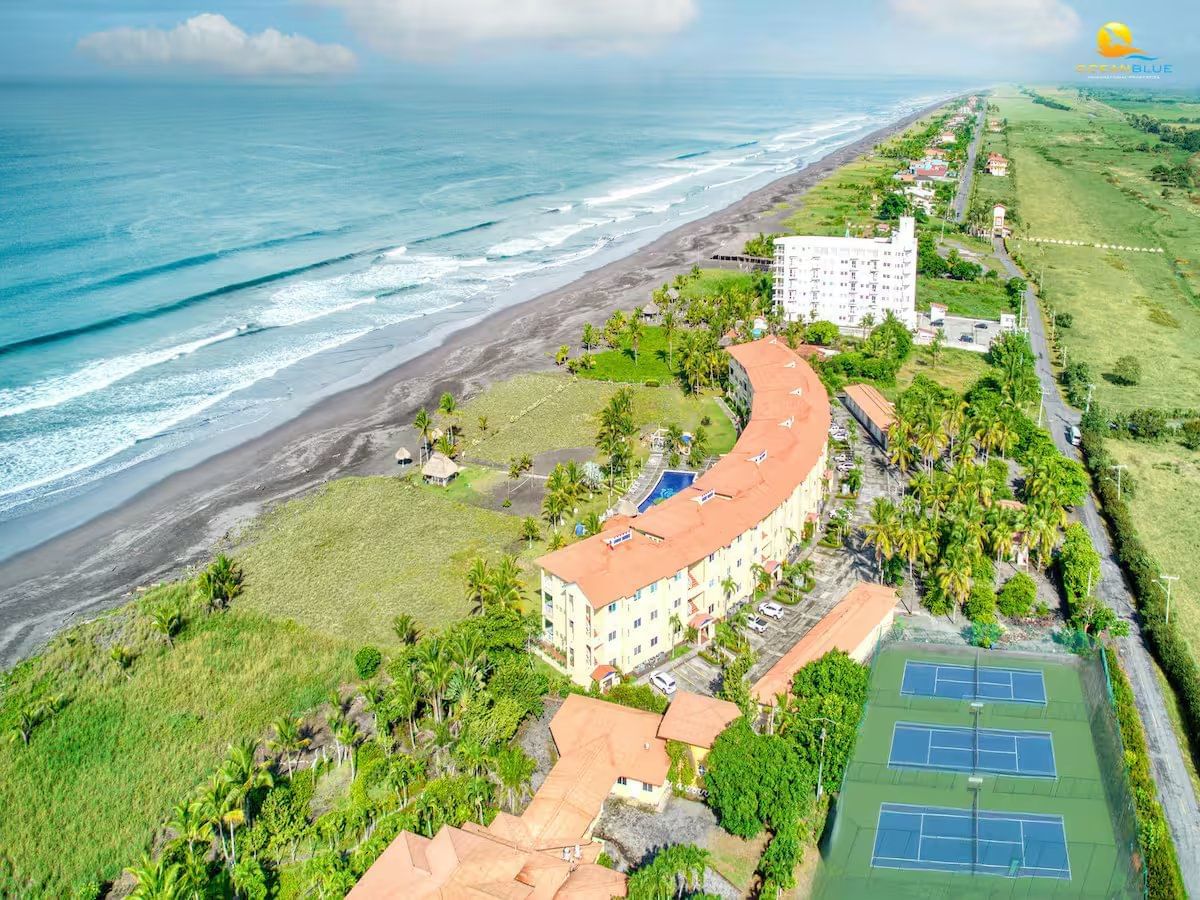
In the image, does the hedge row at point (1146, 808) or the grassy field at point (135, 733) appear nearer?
the hedge row at point (1146, 808)


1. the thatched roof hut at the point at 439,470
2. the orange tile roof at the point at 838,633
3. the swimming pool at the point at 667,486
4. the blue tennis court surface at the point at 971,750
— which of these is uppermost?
the thatched roof hut at the point at 439,470

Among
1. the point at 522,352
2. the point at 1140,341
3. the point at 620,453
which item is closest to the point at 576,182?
the point at 522,352

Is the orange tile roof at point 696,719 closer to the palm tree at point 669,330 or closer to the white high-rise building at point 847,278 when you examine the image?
the palm tree at point 669,330

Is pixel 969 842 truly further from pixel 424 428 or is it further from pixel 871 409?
pixel 424 428

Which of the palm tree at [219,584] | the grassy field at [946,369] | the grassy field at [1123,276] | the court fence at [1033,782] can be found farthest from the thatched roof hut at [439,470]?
the grassy field at [1123,276]

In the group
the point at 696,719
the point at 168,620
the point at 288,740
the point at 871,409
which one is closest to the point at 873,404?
the point at 871,409

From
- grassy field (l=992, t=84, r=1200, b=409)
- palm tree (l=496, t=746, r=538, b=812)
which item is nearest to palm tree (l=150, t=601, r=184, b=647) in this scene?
palm tree (l=496, t=746, r=538, b=812)
